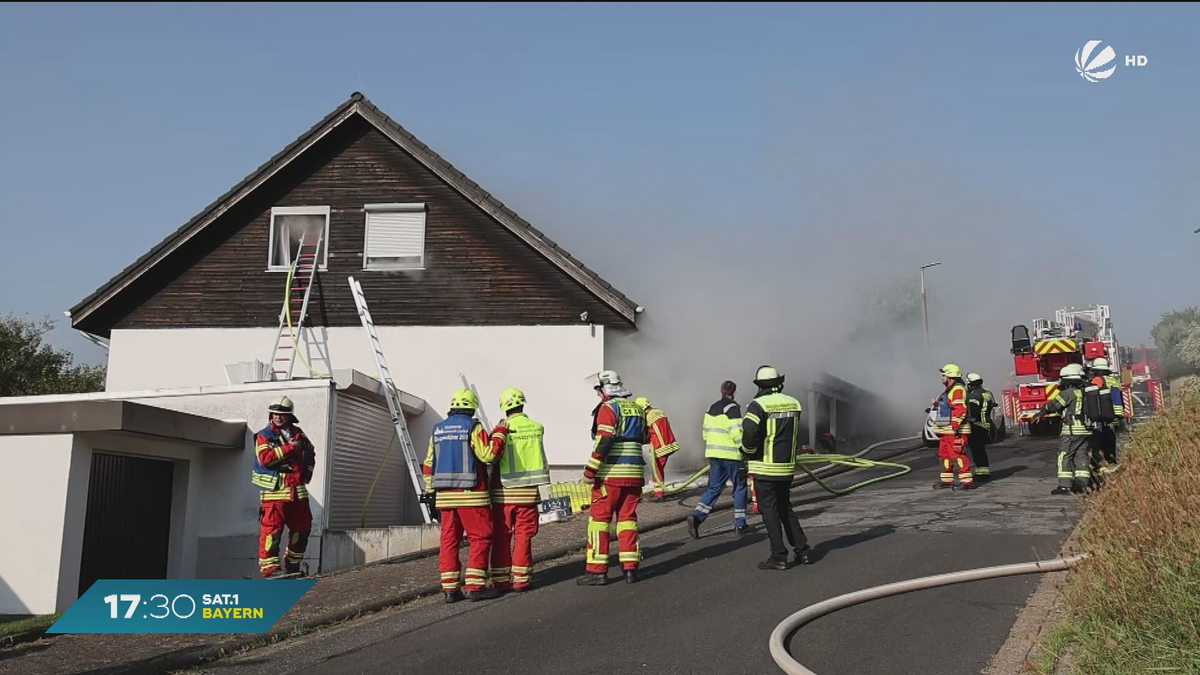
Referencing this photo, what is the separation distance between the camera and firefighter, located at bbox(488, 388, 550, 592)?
8.51 m

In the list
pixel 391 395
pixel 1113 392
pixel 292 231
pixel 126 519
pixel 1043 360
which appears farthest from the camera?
pixel 1043 360

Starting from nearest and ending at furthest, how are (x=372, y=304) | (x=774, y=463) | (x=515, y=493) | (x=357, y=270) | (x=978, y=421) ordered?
(x=515, y=493)
(x=774, y=463)
(x=978, y=421)
(x=372, y=304)
(x=357, y=270)

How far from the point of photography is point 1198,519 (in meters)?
5.20

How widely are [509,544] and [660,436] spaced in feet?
7.67

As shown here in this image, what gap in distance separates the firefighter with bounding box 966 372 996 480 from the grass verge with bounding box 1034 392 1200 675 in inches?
315

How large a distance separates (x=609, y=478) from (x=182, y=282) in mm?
11850

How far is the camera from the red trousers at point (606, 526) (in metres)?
8.61

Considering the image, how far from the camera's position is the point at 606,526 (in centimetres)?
873

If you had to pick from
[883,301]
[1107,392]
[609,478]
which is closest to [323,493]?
[609,478]

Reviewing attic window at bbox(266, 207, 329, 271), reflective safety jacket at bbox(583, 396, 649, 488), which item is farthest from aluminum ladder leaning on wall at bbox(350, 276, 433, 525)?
reflective safety jacket at bbox(583, 396, 649, 488)

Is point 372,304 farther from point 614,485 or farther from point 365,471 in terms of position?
point 614,485

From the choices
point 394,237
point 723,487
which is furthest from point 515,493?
point 394,237

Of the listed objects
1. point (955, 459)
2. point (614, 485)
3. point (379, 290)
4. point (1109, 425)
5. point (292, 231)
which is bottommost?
point (614, 485)

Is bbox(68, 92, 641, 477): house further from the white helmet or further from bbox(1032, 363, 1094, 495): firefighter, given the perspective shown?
the white helmet
